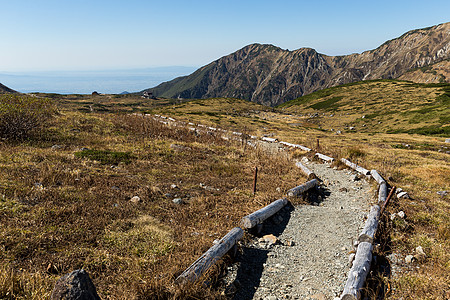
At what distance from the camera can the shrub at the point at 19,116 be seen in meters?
16.3

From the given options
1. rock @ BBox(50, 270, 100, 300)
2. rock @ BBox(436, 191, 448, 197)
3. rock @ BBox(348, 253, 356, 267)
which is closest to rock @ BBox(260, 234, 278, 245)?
rock @ BBox(348, 253, 356, 267)

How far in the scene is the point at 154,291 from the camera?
201 inches

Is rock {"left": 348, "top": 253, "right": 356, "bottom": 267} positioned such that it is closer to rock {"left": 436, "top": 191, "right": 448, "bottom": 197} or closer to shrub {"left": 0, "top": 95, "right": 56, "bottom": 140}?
rock {"left": 436, "top": 191, "right": 448, "bottom": 197}

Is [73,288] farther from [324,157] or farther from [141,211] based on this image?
[324,157]

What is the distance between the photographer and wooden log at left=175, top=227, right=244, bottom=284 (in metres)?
5.53

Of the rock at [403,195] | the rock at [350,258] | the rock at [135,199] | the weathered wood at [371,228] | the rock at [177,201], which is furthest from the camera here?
the rock at [403,195]

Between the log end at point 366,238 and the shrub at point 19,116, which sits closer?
the log end at point 366,238

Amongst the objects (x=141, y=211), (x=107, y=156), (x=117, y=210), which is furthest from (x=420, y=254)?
(x=107, y=156)

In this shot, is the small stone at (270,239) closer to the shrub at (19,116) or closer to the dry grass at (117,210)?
the dry grass at (117,210)

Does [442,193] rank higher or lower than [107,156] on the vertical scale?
lower

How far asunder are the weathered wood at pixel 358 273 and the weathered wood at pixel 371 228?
0.24m

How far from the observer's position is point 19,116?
1686 cm

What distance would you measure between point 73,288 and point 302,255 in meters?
6.54

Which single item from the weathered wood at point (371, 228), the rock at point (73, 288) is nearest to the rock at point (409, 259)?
the weathered wood at point (371, 228)
